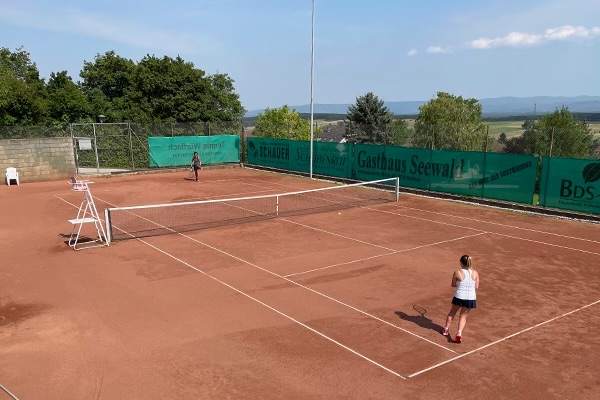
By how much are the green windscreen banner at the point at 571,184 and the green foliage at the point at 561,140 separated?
2037 centimetres

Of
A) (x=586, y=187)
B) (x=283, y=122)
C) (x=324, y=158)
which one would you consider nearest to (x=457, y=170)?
(x=586, y=187)

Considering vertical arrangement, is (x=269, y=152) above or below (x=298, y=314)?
above

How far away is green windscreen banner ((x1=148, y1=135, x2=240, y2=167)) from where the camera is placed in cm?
3188

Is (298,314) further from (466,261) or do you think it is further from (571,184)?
(571,184)

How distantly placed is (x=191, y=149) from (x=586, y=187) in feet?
78.8

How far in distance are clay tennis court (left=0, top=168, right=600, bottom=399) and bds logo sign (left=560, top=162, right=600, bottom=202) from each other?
186cm

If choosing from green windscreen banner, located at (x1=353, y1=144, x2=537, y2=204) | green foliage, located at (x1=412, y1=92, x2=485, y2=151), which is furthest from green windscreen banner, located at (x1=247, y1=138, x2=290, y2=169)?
green foliage, located at (x1=412, y1=92, x2=485, y2=151)

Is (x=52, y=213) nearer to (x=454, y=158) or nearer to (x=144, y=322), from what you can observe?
(x=144, y=322)

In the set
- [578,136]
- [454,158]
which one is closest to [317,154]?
[454,158]

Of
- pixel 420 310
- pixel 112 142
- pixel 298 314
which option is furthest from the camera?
pixel 112 142

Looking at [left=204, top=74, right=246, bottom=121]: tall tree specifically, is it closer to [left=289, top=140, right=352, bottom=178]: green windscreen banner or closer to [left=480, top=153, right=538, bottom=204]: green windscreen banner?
[left=289, top=140, right=352, bottom=178]: green windscreen banner

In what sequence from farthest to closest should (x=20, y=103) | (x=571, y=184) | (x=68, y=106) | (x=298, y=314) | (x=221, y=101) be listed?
1. (x=221, y=101)
2. (x=68, y=106)
3. (x=20, y=103)
4. (x=571, y=184)
5. (x=298, y=314)

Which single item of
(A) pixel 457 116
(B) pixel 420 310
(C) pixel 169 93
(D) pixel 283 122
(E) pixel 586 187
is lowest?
(B) pixel 420 310

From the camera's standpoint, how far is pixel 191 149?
3294 centimetres
